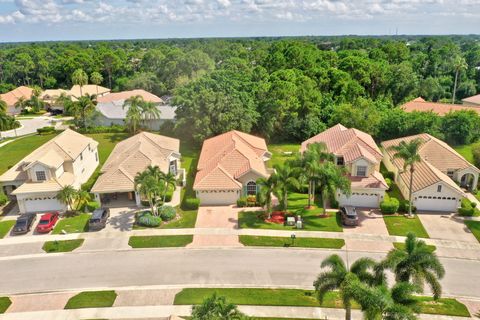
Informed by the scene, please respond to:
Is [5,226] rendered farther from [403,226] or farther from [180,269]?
[403,226]

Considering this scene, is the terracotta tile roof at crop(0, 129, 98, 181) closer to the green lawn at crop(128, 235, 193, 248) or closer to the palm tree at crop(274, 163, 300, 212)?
the green lawn at crop(128, 235, 193, 248)

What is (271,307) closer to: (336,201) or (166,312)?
(166,312)

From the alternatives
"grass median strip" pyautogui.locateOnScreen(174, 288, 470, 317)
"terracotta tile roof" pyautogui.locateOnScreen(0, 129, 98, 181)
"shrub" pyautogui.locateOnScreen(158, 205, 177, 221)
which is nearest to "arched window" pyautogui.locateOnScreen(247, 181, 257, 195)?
"shrub" pyautogui.locateOnScreen(158, 205, 177, 221)

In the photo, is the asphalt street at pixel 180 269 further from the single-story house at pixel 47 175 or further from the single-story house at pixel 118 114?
the single-story house at pixel 118 114

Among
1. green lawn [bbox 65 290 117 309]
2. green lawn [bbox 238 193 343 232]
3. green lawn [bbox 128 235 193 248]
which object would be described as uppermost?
green lawn [bbox 238 193 343 232]

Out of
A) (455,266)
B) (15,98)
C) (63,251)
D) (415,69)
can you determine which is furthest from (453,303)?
(15,98)

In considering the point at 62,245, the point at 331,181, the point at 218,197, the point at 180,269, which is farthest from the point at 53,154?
the point at 331,181
